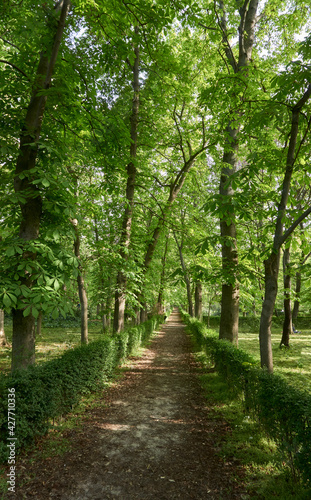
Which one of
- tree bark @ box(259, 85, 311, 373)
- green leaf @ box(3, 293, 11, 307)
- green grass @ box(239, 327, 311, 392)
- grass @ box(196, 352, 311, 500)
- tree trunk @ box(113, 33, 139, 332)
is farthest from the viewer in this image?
tree trunk @ box(113, 33, 139, 332)

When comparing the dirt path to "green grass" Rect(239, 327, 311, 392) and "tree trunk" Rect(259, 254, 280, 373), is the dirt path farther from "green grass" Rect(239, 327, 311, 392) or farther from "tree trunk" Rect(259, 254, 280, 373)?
"green grass" Rect(239, 327, 311, 392)

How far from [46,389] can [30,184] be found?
349 cm

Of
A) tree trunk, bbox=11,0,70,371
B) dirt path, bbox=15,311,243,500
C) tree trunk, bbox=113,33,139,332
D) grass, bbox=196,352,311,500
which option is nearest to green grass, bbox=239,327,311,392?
grass, bbox=196,352,311,500

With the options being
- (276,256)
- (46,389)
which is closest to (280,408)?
(276,256)

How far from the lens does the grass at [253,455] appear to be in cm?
316

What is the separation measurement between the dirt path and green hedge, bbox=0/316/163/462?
47cm

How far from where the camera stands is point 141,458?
4086 millimetres

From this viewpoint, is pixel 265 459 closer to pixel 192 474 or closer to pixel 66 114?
pixel 192 474

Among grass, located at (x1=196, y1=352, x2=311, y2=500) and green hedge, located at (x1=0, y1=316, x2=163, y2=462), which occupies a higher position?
green hedge, located at (x1=0, y1=316, x2=163, y2=462)

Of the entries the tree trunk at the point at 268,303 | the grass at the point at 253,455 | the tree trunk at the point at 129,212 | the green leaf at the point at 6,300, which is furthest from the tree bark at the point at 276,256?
the tree trunk at the point at 129,212

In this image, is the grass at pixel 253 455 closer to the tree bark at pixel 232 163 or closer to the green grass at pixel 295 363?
the green grass at pixel 295 363

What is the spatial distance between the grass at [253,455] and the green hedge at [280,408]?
0.56ft

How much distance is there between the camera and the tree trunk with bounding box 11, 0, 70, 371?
4.39 metres

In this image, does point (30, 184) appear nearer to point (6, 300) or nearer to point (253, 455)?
point (6, 300)
